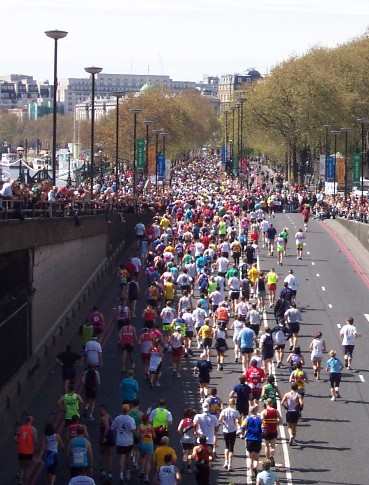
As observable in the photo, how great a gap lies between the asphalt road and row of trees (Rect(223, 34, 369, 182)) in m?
75.4

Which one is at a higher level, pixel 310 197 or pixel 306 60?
pixel 306 60

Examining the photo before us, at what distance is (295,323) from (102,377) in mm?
5071

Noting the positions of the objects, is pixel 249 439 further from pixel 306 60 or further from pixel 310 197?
pixel 306 60

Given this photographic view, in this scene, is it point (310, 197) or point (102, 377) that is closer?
point (102, 377)

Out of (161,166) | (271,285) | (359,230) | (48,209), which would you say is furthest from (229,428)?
(161,166)

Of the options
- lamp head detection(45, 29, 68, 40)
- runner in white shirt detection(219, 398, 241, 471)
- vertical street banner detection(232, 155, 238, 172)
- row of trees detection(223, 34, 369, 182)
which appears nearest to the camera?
runner in white shirt detection(219, 398, 241, 471)

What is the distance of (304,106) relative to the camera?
393 feet

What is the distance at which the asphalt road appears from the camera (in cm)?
2259

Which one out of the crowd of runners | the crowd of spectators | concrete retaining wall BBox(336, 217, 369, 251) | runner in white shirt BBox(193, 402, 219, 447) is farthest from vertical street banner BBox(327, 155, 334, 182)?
runner in white shirt BBox(193, 402, 219, 447)

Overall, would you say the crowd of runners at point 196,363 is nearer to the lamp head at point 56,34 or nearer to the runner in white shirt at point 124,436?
the runner in white shirt at point 124,436

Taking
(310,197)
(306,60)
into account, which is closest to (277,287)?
(310,197)

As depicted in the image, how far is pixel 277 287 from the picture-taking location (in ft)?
138

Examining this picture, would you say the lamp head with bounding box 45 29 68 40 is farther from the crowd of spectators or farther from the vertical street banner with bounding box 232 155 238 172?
the vertical street banner with bounding box 232 155 238 172

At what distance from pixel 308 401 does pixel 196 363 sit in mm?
4209
